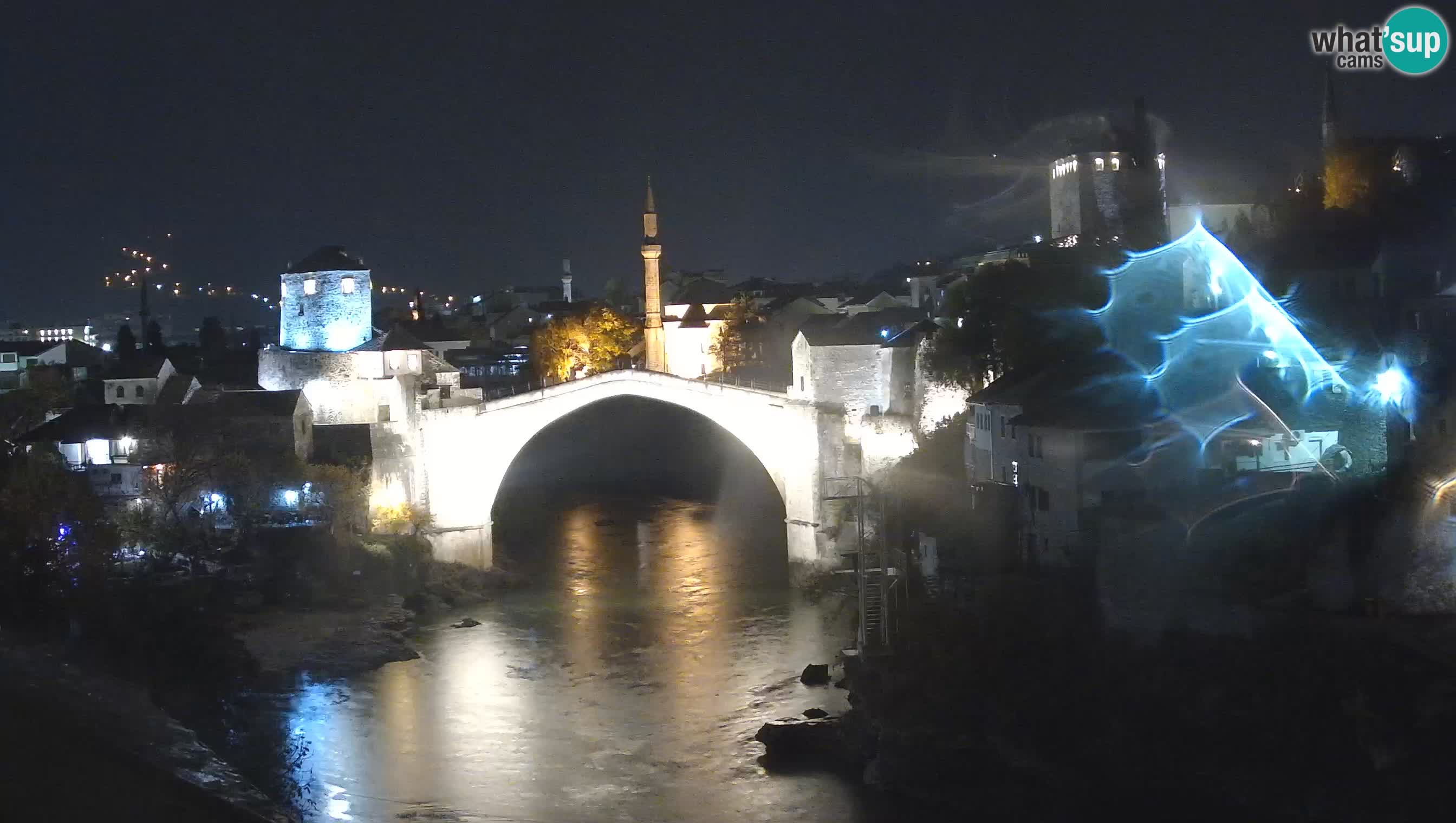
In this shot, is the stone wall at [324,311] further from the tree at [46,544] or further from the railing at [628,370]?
the tree at [46,544]

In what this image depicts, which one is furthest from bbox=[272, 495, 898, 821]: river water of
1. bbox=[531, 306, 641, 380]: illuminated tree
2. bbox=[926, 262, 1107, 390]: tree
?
bbox=[531, 306, 641, 380]: illuminated tree

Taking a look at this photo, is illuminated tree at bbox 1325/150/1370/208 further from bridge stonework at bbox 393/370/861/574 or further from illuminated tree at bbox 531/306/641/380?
illuminated tree at bbox 531/306/641/380

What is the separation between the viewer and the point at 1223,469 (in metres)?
15.0

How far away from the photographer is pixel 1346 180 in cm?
2314

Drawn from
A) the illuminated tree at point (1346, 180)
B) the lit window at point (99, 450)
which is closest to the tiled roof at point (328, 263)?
the lit window at point (99, 450)

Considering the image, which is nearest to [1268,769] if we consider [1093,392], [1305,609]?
[1305,609]

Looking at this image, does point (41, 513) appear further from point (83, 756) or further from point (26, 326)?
point (26, 326)

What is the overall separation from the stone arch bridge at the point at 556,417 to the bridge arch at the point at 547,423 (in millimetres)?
12

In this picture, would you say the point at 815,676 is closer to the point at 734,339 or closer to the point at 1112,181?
the point at 1112,181

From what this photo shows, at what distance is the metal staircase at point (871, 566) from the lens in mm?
16406

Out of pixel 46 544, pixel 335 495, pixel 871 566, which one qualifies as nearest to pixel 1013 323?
pixel 871 566

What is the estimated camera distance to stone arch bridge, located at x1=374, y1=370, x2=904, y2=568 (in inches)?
882

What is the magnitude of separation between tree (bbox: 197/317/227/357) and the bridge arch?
1687cm

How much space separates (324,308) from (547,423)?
430 centimetres
